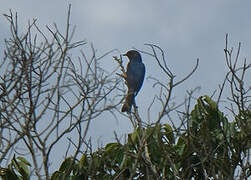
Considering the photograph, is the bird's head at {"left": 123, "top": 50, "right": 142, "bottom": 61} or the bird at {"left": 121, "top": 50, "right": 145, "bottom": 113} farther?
the bird's head at {"left": 123, "top": 50, "right": 142, "bottom": 61}

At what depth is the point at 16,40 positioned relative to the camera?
550cm

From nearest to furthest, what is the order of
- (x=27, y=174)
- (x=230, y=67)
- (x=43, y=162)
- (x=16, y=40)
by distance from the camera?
(x=230, y=67) < (x=43, y=162) < (x=16, y=40) < (x=27, y=174)

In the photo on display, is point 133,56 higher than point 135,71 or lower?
higher

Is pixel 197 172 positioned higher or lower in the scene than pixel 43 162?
higher

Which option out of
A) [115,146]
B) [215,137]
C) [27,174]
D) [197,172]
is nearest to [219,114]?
[215,137]

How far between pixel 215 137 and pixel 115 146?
1.17 m

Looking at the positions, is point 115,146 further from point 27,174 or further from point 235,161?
point 235,161

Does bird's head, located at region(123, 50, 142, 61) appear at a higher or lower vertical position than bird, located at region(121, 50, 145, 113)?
higher

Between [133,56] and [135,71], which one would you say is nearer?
[135,71]

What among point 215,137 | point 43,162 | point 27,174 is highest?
point 215,137

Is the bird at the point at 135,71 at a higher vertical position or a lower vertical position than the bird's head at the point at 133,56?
lower

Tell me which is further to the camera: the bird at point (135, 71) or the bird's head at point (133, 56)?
the bird's head at point (133, 56)

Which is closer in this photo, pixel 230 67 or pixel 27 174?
pixel 230 67

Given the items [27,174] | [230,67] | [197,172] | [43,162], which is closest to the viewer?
[230,67]
